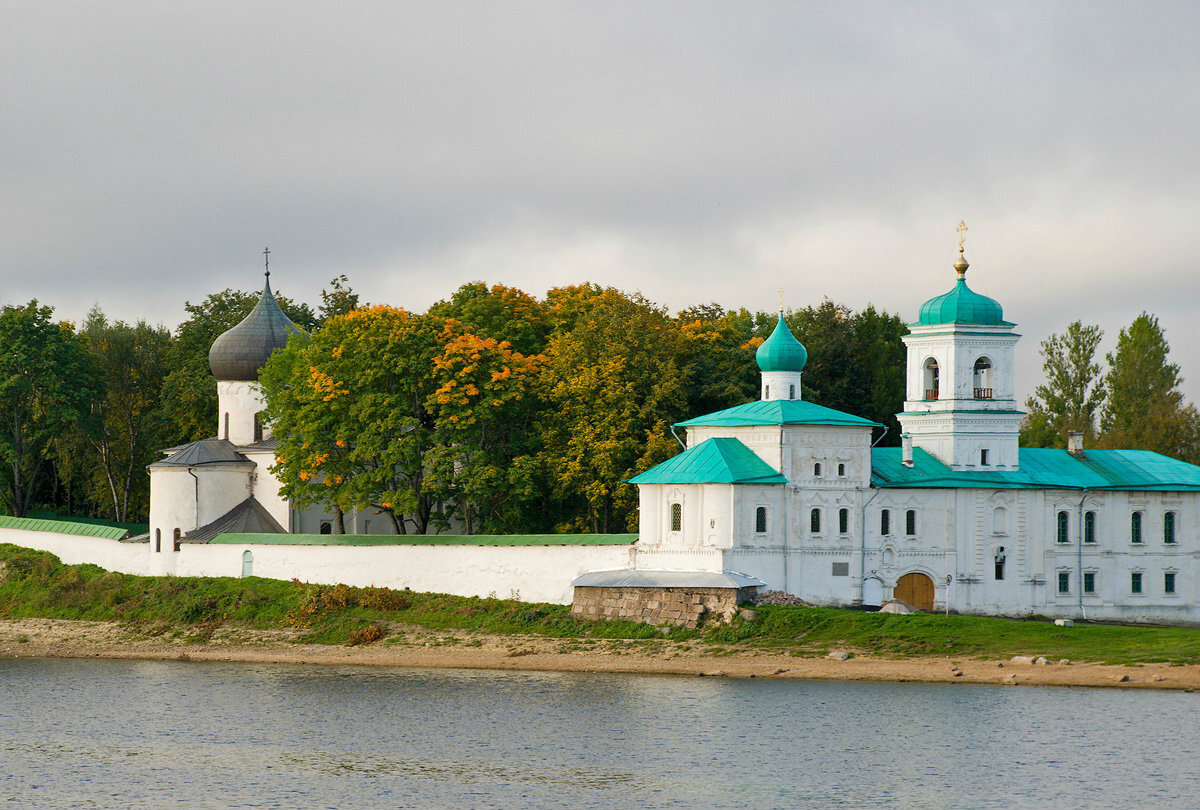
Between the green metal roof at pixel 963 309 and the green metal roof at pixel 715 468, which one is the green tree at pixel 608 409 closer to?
the green metal roof at pixel 715 468

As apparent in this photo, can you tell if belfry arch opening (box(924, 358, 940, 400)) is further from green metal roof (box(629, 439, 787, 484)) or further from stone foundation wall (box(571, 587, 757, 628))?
stone foundation wall (box(571, 587, 757, 628))

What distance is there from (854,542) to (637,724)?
12723 millimetres

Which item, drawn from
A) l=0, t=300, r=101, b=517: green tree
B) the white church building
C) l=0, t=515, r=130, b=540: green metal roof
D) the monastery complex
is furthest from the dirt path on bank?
l=0, t=300, r=101, b=517: green tree

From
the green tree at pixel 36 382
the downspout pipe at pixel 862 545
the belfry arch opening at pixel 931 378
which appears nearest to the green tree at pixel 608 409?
the downspout pipe at pixel 862 545

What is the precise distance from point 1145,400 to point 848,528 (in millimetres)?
29739

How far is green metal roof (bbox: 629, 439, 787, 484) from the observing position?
138ft

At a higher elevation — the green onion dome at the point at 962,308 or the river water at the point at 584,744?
the green onion dome at the point at 962,308

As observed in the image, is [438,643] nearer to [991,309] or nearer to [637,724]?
[637,724]

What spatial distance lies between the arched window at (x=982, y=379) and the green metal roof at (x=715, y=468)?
780 centimetres

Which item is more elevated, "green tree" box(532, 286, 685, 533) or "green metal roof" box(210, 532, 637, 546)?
"green tree" box(532, 286, 685, 533)

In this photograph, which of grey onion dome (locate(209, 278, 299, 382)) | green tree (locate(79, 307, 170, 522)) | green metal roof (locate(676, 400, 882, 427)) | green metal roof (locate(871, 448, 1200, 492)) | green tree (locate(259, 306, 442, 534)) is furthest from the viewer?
green tree (locate(79, 307, 170, 522))

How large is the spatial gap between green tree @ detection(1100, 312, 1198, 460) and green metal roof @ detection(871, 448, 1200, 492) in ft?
56.8

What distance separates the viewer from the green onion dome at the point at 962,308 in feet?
153

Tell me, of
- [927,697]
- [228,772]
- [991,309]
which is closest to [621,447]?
[991,309]
